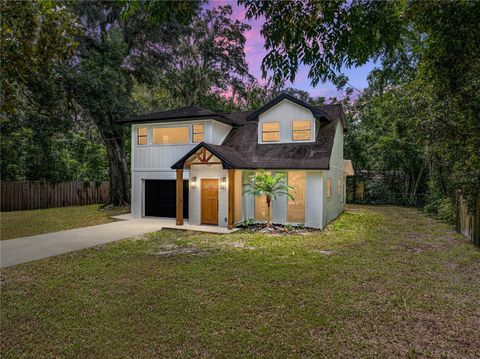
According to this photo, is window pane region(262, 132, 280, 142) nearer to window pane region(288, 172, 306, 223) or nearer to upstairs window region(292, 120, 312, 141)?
upstairs window region(292, 120, 312, 141)

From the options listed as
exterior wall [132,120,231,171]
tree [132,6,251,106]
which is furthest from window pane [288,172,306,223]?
tree [132,6,251,106]

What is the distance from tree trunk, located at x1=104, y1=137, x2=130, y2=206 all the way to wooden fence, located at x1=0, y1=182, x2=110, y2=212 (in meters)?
3.22

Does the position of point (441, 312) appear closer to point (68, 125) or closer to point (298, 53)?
point (298, 53)

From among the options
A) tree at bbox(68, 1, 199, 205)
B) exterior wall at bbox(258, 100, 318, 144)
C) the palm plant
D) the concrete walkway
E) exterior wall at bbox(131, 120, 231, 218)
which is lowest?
the concrete walkway

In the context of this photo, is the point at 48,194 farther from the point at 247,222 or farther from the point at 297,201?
the point at 297,201

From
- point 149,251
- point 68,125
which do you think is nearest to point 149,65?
point 68,125

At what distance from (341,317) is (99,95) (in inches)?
692

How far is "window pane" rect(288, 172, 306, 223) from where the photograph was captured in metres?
13.1

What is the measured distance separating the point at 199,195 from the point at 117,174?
9.98 meters

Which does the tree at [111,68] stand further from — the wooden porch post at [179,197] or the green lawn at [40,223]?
the wooden porch post at [179,197]

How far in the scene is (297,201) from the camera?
13773mm

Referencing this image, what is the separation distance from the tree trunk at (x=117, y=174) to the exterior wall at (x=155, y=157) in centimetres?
536

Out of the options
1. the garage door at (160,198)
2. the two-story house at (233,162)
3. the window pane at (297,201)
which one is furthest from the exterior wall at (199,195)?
the window pane at (297,201)

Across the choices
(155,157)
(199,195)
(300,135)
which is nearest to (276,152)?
(300,135)
